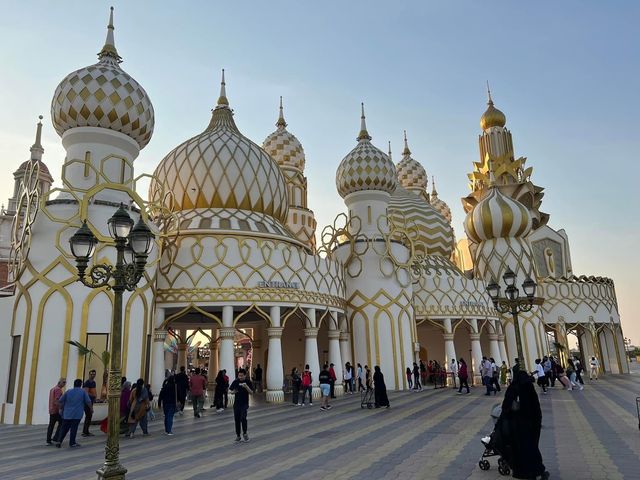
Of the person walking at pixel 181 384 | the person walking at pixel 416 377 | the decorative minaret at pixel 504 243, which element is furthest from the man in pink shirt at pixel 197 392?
the decorative minaret at pixel 504 243

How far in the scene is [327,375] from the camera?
50.4ft

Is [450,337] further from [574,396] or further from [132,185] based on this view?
[132,185]

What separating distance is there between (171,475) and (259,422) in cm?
577

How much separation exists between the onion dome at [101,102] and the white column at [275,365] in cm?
855

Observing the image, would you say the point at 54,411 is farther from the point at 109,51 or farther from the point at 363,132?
the point at 363,132

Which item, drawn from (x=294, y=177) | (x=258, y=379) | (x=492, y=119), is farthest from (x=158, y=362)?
(x=492, y=119)

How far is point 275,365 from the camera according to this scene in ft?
58.3

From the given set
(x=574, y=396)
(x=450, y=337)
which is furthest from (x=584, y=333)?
(x=574, y=396)

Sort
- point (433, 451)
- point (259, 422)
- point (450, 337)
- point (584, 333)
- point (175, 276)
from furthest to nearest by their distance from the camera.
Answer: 1. point (584, 333)
2. point (450, 337)
3. point (175, 276)
4. point (259, 422)
5. point (433, 451)

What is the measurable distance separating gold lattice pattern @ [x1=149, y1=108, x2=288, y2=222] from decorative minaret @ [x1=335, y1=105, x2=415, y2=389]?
4390 millimetres

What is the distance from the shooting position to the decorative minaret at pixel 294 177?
3375 cm

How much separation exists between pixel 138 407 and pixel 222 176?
12864 mm

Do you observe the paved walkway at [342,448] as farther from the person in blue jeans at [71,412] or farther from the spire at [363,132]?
the spire at [363,132]

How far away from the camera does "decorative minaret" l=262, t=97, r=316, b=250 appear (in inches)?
1329
